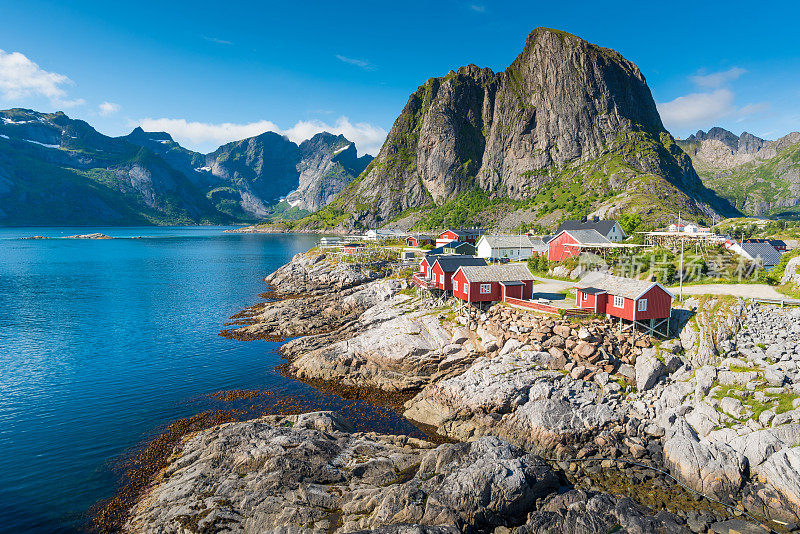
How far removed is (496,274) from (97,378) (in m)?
42.4

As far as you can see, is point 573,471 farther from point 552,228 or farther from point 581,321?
point 552,228

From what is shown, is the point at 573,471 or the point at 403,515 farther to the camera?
the point at 573,471

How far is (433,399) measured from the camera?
3328 centimetres

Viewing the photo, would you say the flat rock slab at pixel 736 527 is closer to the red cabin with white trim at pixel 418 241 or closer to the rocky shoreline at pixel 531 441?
the rocky shoreline at pixel 531 441

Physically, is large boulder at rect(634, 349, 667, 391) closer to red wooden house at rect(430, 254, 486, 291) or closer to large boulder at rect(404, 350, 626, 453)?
large boulder at rect(404, 350, 626, 453)

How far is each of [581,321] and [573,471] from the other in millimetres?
15524

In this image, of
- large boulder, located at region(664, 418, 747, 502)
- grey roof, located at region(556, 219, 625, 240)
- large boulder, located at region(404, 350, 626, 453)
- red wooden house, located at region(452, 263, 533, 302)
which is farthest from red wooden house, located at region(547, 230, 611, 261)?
large boulder, located at region(664, 418, 747, 502)

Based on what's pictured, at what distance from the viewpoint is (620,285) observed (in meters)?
36.9

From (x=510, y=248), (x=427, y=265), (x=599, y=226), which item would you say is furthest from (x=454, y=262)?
(x=599, y=226)

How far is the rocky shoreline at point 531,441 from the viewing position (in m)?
19.9

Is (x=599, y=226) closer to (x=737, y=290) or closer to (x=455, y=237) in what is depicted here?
(x=455, y=237)

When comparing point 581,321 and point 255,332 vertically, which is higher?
point 581,321

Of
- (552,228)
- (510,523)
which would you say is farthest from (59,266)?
(552,228)

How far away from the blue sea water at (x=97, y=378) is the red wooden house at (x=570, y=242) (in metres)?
49.0
